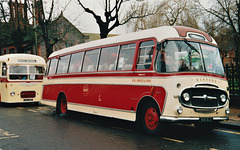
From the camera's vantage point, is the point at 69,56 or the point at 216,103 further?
the point at 69,56

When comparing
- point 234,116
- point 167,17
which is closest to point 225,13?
point 167,17

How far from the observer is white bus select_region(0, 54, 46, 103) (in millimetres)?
17984

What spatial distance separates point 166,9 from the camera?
39.7m

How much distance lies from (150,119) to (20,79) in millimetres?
11673

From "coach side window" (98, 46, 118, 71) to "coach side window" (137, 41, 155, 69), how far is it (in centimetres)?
130

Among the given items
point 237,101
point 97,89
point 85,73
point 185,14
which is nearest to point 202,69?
point 97,89

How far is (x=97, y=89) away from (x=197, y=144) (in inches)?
178

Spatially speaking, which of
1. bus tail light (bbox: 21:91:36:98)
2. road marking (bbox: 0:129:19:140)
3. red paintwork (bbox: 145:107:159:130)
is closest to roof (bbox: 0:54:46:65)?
bus tail light (bbox: 21:91:36:98)

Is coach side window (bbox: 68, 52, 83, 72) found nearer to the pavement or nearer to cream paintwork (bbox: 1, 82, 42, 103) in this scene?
the pavement

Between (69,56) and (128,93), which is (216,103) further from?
(69,56)

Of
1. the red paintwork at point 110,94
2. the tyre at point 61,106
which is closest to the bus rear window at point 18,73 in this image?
the red paintwork at point 110,94

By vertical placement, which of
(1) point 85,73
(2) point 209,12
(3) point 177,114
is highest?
(2) point 209,12

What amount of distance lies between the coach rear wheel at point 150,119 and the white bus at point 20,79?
11.1 meters

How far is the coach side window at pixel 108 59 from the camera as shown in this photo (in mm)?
10320
